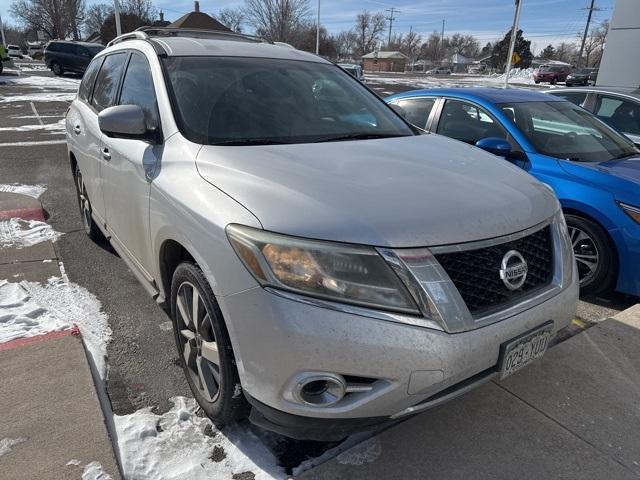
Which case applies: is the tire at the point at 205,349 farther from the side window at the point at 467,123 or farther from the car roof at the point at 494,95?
the car roof at the point at 494,95

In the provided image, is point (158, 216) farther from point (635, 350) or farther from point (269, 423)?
point (635, 350)

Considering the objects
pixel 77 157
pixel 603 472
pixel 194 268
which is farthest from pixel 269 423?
pixel 77 157

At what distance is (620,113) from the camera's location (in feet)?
21.2

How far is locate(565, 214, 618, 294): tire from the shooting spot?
3693mm

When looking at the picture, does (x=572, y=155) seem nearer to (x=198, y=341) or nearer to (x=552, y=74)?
(x=198, y=341)

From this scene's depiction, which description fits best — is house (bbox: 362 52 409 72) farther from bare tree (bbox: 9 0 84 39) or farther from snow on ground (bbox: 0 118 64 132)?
snow on ground (bbox: 0 118 64 132)

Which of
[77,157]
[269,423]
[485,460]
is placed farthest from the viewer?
[77,157]

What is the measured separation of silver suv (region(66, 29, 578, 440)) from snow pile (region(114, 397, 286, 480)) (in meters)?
0.14

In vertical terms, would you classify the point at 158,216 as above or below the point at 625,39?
below

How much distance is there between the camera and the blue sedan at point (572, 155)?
3.63 m

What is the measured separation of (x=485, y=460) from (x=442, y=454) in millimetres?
190

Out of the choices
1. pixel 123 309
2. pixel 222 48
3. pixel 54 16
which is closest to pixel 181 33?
pixel 222 48

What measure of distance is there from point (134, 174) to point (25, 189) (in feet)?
15.0

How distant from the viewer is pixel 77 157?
443 cm
